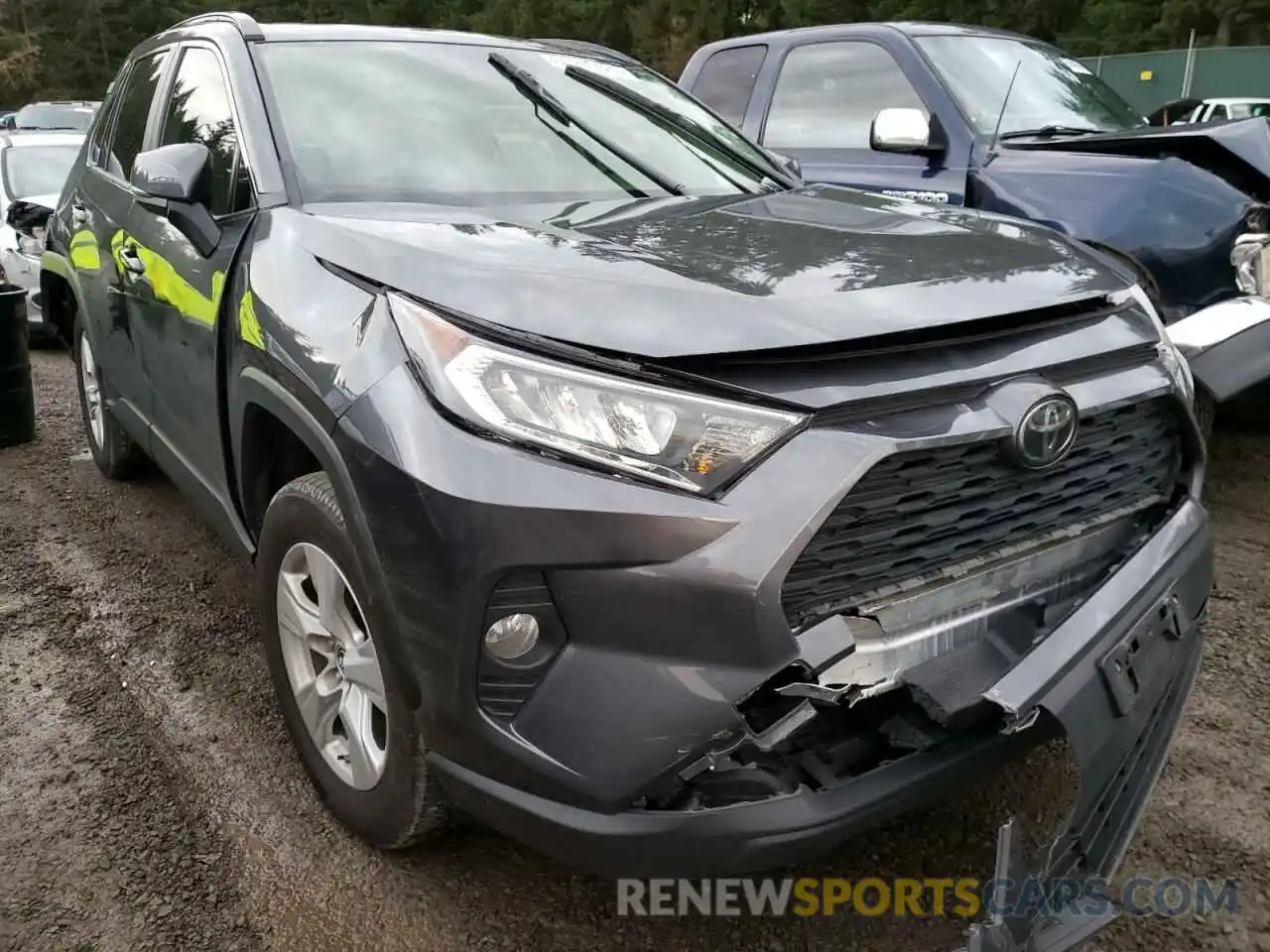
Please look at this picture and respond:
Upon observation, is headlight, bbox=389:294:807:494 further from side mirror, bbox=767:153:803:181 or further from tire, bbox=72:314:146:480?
tire, bbox=72:314:146:480

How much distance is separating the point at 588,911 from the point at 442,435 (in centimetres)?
109

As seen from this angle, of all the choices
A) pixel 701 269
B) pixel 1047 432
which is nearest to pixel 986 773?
pixel 1047 432

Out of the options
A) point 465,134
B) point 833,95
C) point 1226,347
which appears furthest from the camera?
point 833,95

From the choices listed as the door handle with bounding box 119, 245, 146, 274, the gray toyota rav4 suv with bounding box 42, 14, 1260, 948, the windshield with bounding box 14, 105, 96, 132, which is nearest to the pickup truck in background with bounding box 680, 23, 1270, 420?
the gray toyota rav4 suv with bounding box 42, 14, 1260, 948

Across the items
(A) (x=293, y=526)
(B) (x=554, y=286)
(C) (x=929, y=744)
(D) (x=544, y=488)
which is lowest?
(C) (x=929, y=744)

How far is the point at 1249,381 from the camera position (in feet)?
11.2

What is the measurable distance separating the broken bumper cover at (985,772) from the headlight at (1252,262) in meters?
2.42

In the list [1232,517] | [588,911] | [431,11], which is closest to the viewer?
[588,911]

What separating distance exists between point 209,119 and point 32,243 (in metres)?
5.42

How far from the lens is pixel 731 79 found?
19.8 feet

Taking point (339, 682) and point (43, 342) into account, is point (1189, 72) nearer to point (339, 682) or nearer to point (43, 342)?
point (43, 342)

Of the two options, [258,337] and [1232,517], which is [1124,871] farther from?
[1232,517]

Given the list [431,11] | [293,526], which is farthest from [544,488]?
[431,11]

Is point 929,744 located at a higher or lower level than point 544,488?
lower
